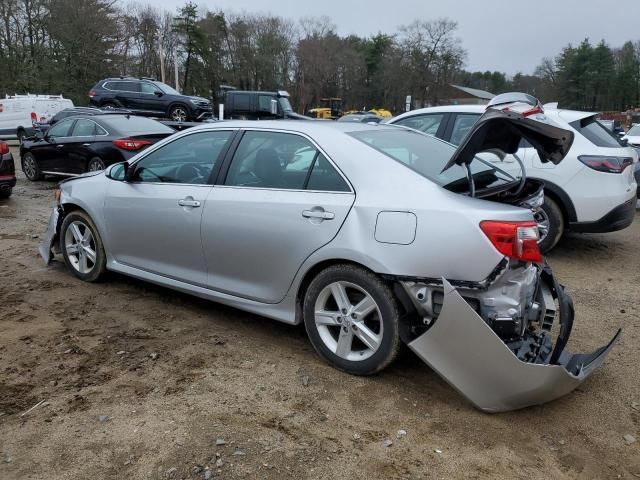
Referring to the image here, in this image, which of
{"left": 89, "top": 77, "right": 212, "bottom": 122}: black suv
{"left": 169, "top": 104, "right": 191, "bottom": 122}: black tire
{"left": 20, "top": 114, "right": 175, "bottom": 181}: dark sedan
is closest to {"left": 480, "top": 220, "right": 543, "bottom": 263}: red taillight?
{"left": 20, "top": 114, "right": 175, "bottom": 181}: dark sedan

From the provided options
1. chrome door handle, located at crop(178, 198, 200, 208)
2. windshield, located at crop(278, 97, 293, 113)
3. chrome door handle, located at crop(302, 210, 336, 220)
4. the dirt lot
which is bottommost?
the dirt lot

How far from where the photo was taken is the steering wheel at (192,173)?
4035 millimetres

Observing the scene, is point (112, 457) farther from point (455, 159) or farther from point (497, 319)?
point (455, 159)

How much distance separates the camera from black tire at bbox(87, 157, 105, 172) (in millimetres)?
10031

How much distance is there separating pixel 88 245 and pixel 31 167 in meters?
8.24

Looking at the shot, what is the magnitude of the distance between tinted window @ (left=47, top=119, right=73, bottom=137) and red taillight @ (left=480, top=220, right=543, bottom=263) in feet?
33.4

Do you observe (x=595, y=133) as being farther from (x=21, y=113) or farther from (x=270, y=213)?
(x=21, y=113)

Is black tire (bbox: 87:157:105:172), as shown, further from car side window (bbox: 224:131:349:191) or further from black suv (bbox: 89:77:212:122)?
black suv (bbox: 89:77:212:122)

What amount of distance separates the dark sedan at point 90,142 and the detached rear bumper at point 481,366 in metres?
8.21

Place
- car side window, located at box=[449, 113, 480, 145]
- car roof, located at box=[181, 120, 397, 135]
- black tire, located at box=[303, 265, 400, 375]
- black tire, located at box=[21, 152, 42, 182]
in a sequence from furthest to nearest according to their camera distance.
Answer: black tire, located at box=[21, 152, 42, 182]
car side window, located at box=[449, 113, 480, 145]
car roof, located at box=[181, 120, 397, 135]
black tire, located at box=[303, 265, 400, 375]

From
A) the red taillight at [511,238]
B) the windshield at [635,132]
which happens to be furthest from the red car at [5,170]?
the windshield at [635,132]

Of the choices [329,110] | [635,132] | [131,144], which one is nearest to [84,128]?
[131,144]

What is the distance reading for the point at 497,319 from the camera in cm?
285

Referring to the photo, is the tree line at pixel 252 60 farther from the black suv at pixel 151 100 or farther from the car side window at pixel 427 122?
the car side window at pixel 427 122
